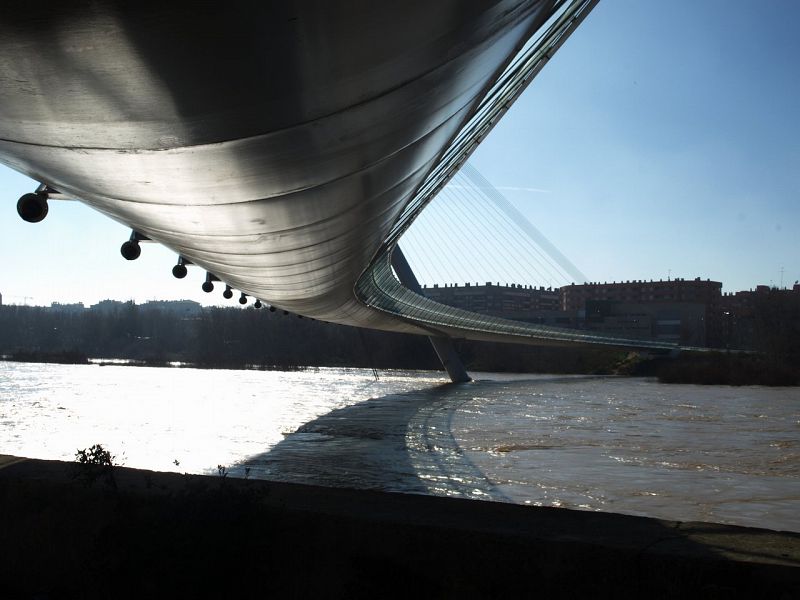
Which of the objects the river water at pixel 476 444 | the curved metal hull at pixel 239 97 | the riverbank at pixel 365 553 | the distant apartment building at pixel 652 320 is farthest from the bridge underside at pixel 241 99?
the distant apartment building at pixel 652 320

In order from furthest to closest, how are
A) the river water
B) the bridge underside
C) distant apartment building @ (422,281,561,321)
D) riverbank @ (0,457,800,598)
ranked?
distant apartment building @ (422,281,561,321), the river water, riverbank @ (0,457,800,598), the bridge underside

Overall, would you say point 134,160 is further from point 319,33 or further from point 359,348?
point 359,348

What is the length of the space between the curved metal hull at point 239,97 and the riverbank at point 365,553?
2.46m

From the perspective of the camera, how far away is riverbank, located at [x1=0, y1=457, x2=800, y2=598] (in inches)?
197

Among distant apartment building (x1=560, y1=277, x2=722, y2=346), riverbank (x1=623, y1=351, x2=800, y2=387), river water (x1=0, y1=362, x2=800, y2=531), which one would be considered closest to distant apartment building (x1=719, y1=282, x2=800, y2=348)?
distant apartment building (x1=560, y1=277, x2=722, y2=346)

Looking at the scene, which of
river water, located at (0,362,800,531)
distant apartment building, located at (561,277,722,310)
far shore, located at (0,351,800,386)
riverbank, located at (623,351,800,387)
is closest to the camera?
river water, located at (0,362,800,531)

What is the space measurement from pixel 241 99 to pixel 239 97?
0.05 metres

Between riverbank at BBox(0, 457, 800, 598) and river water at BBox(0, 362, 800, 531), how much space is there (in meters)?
3.79

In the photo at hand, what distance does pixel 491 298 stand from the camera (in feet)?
391

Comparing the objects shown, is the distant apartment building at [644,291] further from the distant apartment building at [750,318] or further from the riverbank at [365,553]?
the riverbank at [365,553]

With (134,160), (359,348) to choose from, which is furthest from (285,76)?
(359,348)

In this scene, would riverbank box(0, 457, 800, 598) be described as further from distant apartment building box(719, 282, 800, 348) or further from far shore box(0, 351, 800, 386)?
distant apartment building box(719, 282, 800, 348)

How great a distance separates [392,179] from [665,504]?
18.3 ft

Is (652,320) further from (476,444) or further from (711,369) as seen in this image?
(476,444)
